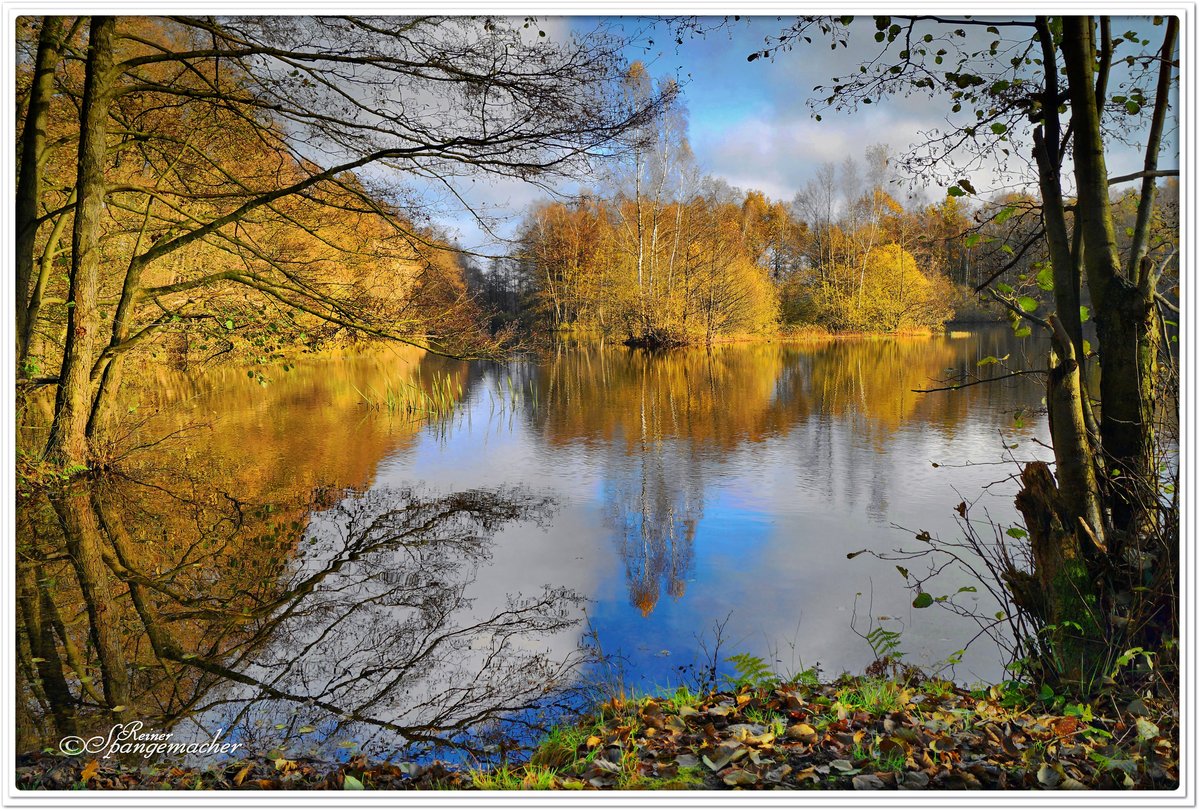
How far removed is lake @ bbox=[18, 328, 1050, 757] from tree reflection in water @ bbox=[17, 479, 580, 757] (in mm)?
18

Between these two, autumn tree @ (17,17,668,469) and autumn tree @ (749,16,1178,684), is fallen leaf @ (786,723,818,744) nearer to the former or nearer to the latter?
autumn tree @ (749,16,1178,684)

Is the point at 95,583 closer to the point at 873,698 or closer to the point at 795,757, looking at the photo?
the point at 795,757

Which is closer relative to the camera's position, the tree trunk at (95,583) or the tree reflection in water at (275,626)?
the tree reflection in water at (275,626)

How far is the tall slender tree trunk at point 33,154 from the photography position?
5984 millimetres

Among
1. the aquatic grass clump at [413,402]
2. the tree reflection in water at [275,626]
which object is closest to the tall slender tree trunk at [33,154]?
the tree reflection in water at [275,626]

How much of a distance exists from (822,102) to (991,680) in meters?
3.12

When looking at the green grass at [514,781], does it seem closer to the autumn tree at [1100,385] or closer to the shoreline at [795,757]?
the shoreline at [795,757]

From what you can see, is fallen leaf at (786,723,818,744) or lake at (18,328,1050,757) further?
lake at (18,328,1050,757)

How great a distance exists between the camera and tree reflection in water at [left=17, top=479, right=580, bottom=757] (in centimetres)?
327

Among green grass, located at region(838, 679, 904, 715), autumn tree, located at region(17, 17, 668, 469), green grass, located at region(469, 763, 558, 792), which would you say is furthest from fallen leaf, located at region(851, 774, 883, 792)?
autumn tree, located at region(17, 17, 668, 469)

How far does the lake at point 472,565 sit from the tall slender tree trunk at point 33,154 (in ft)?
6.88
